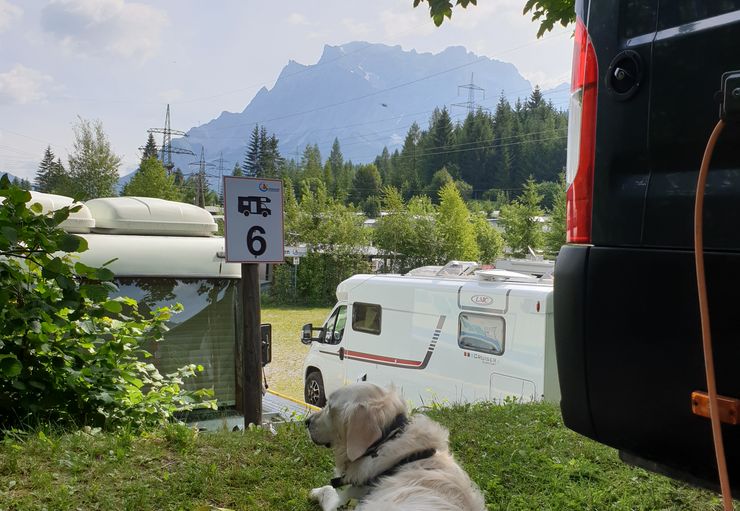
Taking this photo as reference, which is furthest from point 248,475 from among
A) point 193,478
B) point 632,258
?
point 632,258

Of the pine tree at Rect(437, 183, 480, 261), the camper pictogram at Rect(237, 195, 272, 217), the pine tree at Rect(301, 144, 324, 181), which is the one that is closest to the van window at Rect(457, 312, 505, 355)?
the camper pictogram at Rect(237, 195, 272, 217)

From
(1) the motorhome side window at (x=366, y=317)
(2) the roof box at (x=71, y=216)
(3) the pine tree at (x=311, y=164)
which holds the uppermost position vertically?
(3) the pine tree at (x=311, y=164)

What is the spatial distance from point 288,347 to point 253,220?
17.9 m

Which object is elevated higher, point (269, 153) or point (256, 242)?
point (269, 153)

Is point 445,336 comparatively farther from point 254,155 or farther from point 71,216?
point 254,155

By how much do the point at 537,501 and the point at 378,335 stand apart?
8306mm

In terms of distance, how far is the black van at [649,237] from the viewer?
1555 millimetres

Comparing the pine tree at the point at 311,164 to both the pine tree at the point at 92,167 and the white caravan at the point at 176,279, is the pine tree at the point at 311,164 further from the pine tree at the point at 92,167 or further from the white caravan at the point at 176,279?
the white caravan at the point at 176,279

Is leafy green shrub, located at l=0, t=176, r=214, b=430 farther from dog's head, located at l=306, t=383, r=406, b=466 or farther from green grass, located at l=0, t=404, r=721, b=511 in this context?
dog's head, located at l=306, t=383, r=406, b=466

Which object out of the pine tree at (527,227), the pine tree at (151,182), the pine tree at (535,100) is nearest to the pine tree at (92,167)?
the pine tree at (151,182)

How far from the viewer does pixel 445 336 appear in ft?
35.6

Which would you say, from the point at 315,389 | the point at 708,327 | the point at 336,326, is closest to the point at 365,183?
the point at 315,389

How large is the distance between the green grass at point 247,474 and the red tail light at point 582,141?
2587 mm

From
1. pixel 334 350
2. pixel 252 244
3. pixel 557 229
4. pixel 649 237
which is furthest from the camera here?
pixel 557 229
